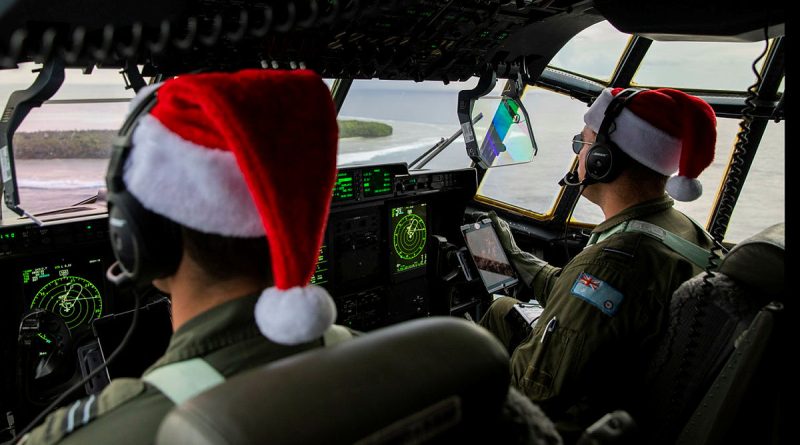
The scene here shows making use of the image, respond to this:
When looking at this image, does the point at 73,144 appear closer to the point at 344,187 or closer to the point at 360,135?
the point at 344,187

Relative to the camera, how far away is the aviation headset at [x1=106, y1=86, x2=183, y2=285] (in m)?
0.89

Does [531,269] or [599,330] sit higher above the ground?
[599,330]

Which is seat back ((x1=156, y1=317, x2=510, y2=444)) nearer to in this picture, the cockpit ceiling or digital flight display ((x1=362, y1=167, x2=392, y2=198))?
the cockpit ceiling

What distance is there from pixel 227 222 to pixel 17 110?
1229 mm

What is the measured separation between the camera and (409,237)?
119 inches

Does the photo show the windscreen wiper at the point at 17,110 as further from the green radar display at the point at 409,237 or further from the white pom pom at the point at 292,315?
the green radar display at the point at 409,237

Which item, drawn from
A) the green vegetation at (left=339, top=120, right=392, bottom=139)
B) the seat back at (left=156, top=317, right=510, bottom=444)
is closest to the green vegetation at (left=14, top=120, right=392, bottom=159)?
the green vegetation at (left=339, top=120, right=392, bottom=139)

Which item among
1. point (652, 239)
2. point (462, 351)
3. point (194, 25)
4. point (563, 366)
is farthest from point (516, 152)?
point (462, 351)

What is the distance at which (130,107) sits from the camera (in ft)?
3.09

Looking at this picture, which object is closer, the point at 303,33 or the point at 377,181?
the point at 303,33

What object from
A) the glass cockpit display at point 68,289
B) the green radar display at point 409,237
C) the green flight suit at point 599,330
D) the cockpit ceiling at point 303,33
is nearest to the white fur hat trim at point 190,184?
the cockpit ceiling at point 303,33

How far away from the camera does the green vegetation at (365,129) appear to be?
3695 millimetres

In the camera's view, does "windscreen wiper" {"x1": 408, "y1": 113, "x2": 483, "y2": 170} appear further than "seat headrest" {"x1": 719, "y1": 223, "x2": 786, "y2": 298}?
Yes

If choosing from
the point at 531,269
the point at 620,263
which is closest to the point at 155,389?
the point at 620,263
